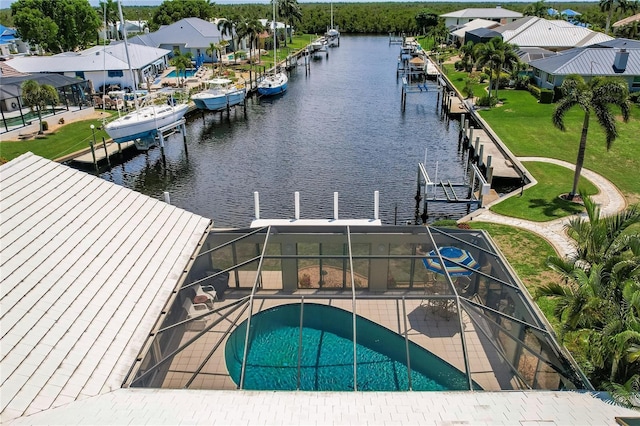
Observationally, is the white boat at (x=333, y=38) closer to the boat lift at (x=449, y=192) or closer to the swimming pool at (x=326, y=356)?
the boat lift at (x=449, y=192)

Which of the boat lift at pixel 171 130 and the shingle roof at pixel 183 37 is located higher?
the shingle roof at pixel 183 37

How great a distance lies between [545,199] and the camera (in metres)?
30.1

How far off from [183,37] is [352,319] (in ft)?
269

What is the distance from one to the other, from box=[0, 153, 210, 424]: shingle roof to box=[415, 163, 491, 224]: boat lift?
17.1 m

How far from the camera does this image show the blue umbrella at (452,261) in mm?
17641

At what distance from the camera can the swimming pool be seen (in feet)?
47.2

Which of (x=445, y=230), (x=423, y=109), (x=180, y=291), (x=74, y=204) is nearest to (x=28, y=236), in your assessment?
(x=74, y=204)

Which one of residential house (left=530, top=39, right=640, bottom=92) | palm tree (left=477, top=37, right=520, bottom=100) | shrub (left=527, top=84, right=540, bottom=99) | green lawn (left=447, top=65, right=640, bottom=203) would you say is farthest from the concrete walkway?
residential house (left=530, top=39, right=640, bottom=92)

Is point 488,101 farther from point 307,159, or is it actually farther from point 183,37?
point 183,37

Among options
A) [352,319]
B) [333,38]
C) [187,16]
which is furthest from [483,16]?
[352,319]

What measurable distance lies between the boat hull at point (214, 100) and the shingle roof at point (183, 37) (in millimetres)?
29940

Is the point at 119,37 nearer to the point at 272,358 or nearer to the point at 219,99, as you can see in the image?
the point at 219,99

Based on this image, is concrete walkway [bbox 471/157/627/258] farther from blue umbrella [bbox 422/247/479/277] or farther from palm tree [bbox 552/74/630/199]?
blue umbrella [bbox 422/247/479/277]

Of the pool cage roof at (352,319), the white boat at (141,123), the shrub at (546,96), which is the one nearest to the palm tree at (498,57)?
the shrub at (546,96)
